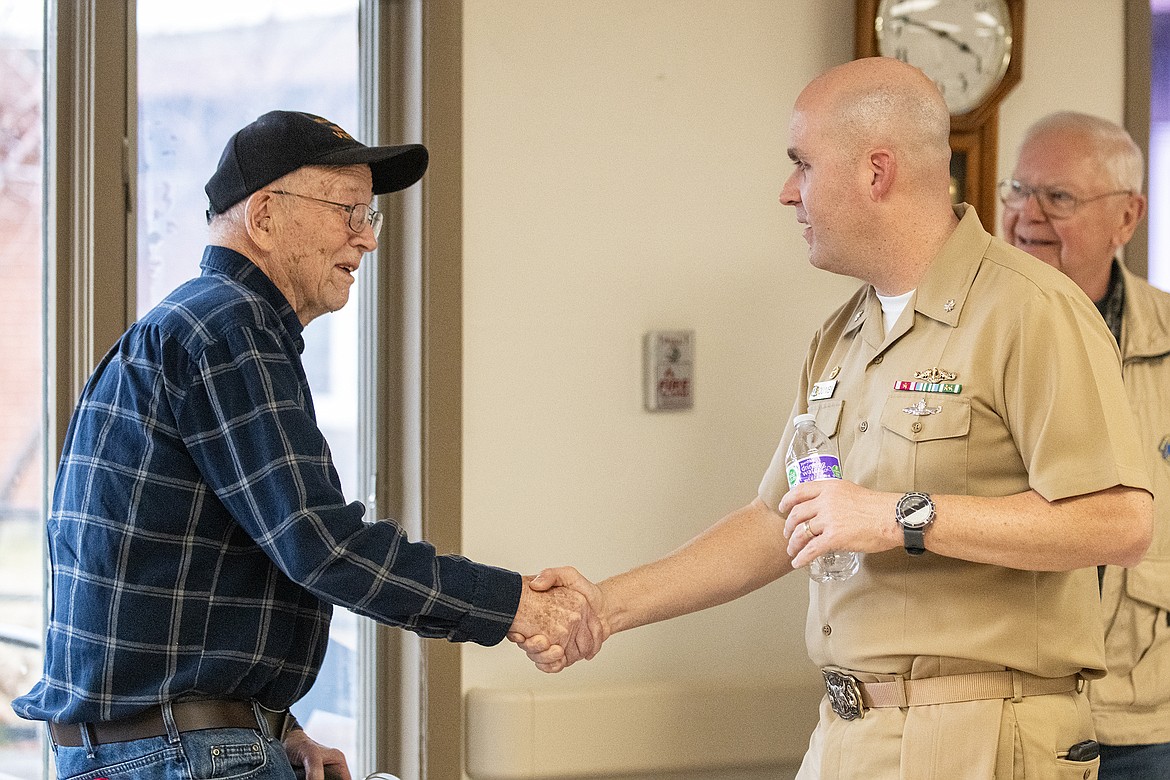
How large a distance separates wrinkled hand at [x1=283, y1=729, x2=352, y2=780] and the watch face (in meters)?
1.00

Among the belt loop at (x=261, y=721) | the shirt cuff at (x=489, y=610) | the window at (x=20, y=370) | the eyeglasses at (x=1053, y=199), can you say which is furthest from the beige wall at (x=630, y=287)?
the belt loop at (x=261, y=721)

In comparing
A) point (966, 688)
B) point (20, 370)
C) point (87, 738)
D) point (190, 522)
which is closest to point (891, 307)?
point (966, 688)

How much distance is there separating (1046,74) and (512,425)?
1621 mm

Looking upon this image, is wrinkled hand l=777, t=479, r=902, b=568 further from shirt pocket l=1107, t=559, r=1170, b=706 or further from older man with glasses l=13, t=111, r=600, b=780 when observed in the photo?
shirt pocket l=1107, t=559, r=1170, b=706

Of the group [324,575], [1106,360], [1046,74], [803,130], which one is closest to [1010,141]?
[1046,74]

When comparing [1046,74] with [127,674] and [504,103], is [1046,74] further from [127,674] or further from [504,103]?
[127,674]

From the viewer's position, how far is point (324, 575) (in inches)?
66.2

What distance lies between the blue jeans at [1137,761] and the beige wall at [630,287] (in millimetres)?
664

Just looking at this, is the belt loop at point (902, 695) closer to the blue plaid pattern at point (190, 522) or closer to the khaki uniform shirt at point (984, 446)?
the khaki uniform shirt at point (984, 446)

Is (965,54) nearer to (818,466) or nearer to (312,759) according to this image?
(818,466)

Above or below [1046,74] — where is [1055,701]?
below

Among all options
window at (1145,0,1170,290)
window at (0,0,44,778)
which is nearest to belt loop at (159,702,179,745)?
window at (0,0,44,778)

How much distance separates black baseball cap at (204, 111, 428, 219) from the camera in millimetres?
1834

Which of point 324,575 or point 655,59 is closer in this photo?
point 324,575
